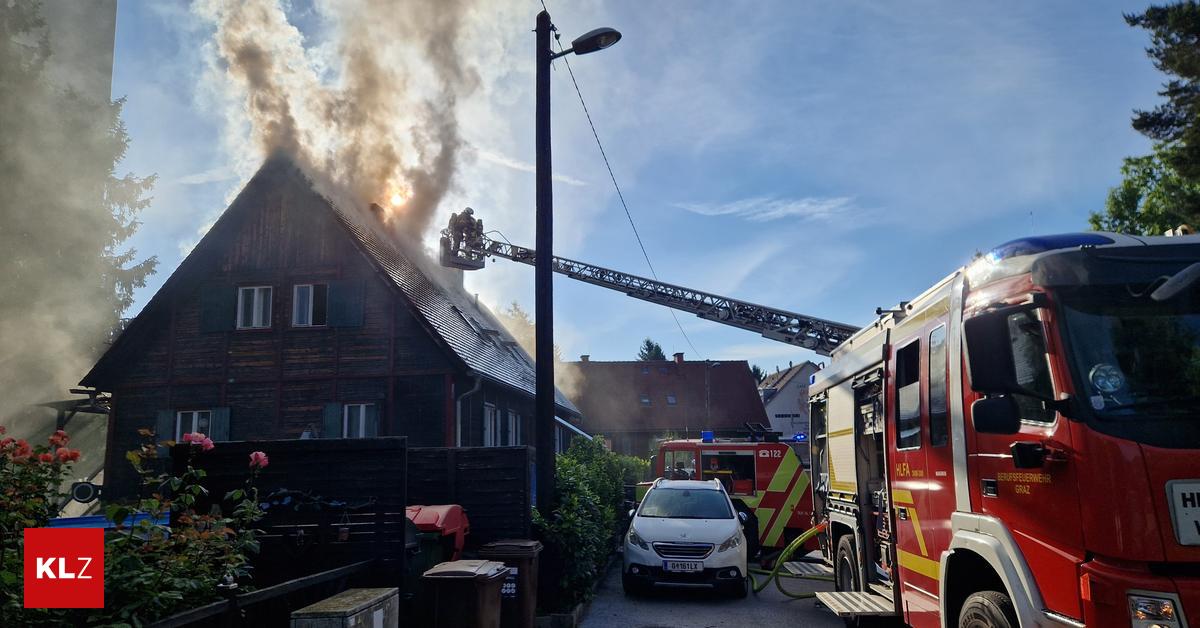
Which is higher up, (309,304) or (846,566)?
(309,304)

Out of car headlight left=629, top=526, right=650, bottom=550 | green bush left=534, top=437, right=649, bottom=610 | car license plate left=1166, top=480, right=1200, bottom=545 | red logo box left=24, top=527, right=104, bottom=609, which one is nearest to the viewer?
red logo box left=24, top=527, right=104, bottom=609

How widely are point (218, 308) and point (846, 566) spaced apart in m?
15.5

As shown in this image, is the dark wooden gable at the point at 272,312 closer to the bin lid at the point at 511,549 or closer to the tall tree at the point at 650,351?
the bin lid at the point at 511,549

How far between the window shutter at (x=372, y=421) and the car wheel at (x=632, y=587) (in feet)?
27.5

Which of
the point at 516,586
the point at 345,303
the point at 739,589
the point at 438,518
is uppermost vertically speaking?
the point at 345,303

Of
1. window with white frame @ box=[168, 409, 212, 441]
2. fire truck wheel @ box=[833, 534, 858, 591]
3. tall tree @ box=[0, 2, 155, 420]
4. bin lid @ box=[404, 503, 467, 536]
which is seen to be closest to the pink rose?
bin lid @ box=[404, 503, 467, 536]

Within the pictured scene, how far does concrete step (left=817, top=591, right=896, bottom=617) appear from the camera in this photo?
677cm

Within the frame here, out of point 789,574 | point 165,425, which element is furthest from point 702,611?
point 165,425

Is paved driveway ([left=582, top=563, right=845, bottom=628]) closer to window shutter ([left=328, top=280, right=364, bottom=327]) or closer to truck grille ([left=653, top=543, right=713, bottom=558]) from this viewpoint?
truck grille ([left=653, top=543, right=713, bottom=558])

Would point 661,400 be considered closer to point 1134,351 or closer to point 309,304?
point 309,304

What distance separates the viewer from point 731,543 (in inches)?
432

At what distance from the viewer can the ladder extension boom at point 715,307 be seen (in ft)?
76.8

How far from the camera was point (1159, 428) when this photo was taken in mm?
3828

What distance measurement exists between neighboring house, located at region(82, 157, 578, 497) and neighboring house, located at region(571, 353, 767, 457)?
29969 mm
